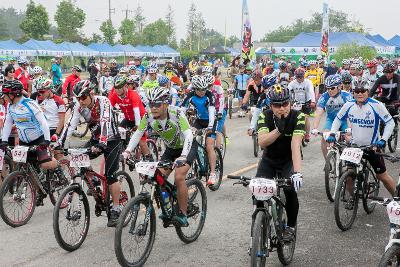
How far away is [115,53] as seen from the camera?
51500 millimetres

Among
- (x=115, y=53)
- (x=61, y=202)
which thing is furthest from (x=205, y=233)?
(x=115, y=53)

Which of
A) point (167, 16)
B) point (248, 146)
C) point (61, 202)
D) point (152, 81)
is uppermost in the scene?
point (167, 16)

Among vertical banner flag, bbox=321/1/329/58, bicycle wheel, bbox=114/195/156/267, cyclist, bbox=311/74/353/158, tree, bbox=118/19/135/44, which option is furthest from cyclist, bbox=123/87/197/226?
tree, bbox=118/19/135/44

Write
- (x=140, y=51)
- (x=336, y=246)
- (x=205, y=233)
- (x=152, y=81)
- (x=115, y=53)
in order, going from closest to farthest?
(x=336, y=246), (x=205, y=233), (x=152, y=81), (x=115, y=53), (x=140, y=51)

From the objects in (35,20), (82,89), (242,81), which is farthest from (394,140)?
(35,20)

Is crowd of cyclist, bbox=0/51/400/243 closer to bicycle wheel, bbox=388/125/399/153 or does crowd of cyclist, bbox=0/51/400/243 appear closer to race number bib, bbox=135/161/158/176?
race number bib, bbox=135/161/158/176

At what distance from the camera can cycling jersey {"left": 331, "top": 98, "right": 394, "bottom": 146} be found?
7.69 meters

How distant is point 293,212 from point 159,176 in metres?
1.59

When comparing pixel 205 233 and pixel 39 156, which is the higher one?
pixel 39 156

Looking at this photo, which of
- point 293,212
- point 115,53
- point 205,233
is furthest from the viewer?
point 115,53

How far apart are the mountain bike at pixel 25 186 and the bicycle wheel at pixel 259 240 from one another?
3927mm

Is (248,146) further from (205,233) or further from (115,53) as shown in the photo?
(115,53)

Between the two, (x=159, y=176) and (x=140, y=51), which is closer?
(x=159, y=176)

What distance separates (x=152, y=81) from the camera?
13711mm
